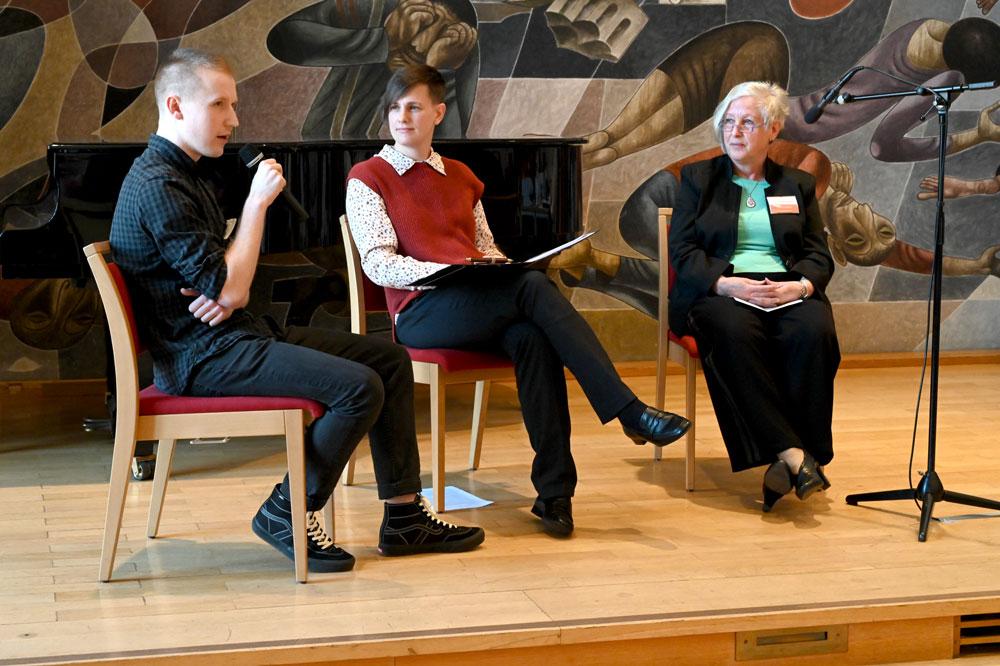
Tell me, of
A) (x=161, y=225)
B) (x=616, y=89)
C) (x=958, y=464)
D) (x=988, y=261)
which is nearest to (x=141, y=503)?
(x=161, y=225)

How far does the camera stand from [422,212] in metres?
3.58

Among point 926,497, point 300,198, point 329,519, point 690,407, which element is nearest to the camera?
point 329,519

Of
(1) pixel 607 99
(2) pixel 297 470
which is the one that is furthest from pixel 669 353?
(1) pixel 607 99

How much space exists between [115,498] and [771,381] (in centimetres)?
181

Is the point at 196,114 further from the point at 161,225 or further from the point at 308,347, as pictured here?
the point at 308,347

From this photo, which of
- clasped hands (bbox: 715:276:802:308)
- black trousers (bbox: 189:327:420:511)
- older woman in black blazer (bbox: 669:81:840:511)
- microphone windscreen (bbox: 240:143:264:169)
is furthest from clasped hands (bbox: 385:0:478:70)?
black trousers (bbox: 189:327:420:511)

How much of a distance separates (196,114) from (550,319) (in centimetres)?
103

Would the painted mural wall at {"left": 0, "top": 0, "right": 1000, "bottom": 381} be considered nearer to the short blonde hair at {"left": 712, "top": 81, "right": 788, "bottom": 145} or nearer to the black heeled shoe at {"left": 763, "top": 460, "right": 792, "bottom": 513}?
the short blonde hair at {"left": 712, "top": 81, "right": 788, "bottom": 145}

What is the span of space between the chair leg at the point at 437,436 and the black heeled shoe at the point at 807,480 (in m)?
0.98

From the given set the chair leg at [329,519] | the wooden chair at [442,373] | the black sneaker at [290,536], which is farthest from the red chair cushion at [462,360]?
the black sneaker at [290,536]

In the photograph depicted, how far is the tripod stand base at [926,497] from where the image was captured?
10.8 feet

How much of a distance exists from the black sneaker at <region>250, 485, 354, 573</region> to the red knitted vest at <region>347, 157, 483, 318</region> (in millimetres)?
748

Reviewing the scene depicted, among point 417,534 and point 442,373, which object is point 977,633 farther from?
point 442,373

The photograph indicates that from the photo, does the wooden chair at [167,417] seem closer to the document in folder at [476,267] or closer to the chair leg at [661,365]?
the document in folder at [476,267]
